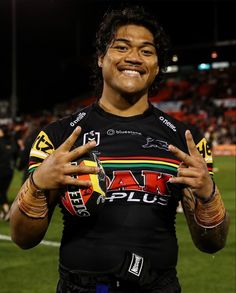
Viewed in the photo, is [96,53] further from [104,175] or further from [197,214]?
[197,214]

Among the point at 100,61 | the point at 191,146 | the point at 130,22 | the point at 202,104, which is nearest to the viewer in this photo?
the point at 191,146

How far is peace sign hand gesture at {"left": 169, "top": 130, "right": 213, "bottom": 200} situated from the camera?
2.41m

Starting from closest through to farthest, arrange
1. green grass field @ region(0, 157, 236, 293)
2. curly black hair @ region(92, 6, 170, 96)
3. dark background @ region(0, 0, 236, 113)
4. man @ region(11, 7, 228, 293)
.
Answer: man @ region(11, 7, 228, 293), curly black hair @ region(92, 6, 170, 96), green grass field @ region(0, 157, 236, 293), dark background @ region(0, 0, 236, 113)

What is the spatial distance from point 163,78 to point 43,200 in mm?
1032

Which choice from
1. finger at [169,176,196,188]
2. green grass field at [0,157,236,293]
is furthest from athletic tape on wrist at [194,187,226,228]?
green grass field at [0,157,236,293]

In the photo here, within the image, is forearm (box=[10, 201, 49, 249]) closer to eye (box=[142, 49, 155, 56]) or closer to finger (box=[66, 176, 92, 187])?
finger (box=[66, 176, 92, 187])

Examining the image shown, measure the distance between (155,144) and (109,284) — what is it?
0.66 metres

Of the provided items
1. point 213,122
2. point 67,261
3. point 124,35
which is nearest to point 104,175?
point 67,261

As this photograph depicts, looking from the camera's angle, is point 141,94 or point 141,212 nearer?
point 141,212

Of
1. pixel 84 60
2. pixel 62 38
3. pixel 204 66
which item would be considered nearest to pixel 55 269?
pixel 84 60

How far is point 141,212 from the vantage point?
8.57ft

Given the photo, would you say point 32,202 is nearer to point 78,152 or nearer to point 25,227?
point 25,227

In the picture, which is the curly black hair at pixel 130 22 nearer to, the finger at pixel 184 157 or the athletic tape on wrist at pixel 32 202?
the finger at pixel 184 157

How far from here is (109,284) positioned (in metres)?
2.55
